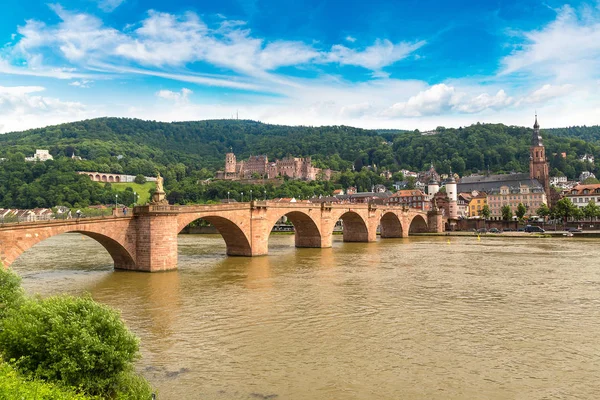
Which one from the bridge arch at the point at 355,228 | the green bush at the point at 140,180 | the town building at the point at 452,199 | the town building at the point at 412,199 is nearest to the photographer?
the bridge arch at the point at 355,228

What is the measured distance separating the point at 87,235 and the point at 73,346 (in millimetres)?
24593

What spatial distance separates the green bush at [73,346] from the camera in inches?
454

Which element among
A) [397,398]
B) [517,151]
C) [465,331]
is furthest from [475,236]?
[517,151]

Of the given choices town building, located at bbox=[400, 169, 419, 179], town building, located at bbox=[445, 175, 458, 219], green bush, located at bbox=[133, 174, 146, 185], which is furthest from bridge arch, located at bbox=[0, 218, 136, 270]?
town building, located at bbox=[400, 169, 419, 179]

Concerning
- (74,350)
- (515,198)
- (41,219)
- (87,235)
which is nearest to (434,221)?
(515,198)

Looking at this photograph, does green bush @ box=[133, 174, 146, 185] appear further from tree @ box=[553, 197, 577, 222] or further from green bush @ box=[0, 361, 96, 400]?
green bush @ box=[0, 361, 96, 400]

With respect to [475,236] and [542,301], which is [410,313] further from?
[475,236]

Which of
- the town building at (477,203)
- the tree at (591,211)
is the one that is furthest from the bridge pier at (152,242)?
the town building at (477,203)

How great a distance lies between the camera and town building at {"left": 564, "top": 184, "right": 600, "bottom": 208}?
9760cm

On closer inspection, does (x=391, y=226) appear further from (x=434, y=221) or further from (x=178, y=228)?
(x=178, y=228)

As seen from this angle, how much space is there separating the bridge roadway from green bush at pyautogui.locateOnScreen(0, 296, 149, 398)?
17.1 metres

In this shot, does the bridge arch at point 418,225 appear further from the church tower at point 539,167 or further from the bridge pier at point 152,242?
the bridge pier at point 152,242

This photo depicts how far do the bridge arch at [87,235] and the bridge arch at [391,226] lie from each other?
5025 centimetres

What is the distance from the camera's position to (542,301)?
85.8 ft
